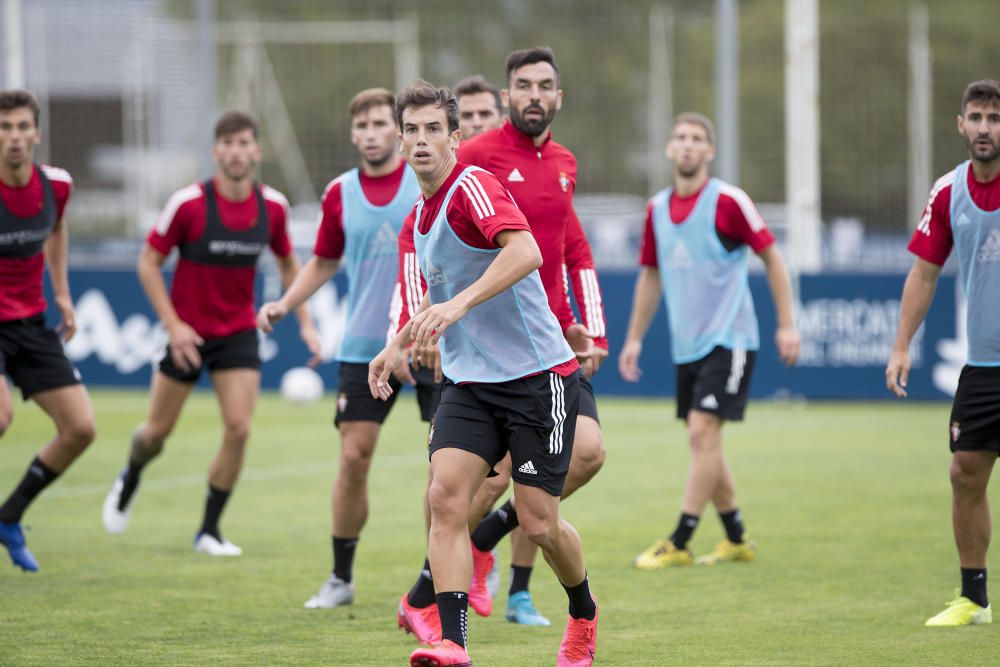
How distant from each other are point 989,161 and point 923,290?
702mm

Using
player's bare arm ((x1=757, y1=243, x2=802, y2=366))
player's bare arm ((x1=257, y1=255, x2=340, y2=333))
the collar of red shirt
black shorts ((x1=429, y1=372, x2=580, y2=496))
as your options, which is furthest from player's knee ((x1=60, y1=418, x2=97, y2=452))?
player's bare arm ((x1=757, y1=243, x2=802, y2=366))

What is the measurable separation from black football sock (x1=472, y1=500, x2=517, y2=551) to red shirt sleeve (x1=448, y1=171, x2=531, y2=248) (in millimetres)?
1743

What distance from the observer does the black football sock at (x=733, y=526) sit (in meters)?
9.07

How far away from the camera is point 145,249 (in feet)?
30.3

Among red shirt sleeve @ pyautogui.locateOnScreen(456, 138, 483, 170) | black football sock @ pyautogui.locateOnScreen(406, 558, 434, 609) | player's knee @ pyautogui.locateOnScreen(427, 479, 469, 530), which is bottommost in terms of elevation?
black football sock @ pyautogui.locateOnScreen(406, 558, 434, 609)

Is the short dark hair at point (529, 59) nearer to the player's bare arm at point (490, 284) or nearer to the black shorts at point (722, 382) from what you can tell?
the player's bare arm at point (490, 284)

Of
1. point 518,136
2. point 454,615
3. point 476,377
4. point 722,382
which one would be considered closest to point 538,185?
point 518,136

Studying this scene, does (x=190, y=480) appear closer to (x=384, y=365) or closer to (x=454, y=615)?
(x=384, y=365)

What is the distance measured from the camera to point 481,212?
565 cm

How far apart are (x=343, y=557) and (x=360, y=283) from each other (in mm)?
1464

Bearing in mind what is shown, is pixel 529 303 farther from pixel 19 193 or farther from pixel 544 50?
pixel 19 193

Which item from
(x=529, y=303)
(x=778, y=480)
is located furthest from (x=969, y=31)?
(x=529, y=303)

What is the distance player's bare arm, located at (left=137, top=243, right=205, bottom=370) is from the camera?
901cm

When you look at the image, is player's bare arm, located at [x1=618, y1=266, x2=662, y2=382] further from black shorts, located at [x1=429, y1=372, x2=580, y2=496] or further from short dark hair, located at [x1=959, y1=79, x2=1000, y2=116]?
black shorts, located at [x1=429, y1=372, x2=580, y2=496]
